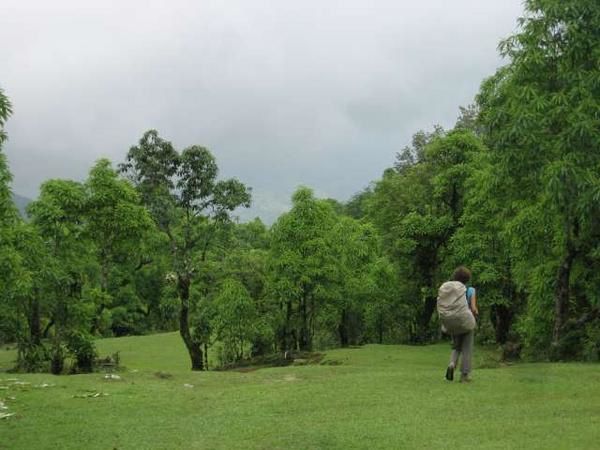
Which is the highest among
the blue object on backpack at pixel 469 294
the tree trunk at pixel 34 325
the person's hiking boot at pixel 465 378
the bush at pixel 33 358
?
the tree trunk at pixel 34 325

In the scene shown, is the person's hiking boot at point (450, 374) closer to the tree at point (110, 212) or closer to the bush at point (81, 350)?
the tree at point (110, 212)

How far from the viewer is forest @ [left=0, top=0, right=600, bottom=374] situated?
17.4 meters

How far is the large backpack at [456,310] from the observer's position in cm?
1286

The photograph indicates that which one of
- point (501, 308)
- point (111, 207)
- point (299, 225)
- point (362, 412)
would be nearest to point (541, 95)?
point (362, 412)

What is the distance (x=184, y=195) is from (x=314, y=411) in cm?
1900

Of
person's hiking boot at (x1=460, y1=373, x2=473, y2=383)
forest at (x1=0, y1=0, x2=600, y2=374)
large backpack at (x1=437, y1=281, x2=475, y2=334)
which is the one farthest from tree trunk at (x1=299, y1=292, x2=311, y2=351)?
large backpack at (x1=437, y1=281, x2=475, y2=334)

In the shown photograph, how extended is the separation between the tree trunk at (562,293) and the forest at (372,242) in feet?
0.15

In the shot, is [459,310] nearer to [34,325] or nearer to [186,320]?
[186,320]

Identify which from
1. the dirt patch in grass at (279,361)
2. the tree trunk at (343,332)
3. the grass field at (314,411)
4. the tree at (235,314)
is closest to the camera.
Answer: the grass field at (314,411)

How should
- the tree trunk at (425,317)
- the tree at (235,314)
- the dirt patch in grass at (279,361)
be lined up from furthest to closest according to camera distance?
the tree trunk at (425,317), the tree at (235,314), the dirt patch in grass at (279,361)

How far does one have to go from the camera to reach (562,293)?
18500mm

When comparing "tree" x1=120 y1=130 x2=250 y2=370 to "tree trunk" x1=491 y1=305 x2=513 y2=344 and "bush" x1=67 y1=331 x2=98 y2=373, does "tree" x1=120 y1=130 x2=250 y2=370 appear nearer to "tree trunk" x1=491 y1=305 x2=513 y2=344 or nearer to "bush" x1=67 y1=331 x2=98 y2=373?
"bush" x1=67 y1=331 x2=98 y2=373

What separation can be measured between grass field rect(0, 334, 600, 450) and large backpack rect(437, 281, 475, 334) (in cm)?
126

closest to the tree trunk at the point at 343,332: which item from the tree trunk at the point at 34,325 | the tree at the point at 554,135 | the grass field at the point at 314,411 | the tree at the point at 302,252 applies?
the tree at the point at 302,252
